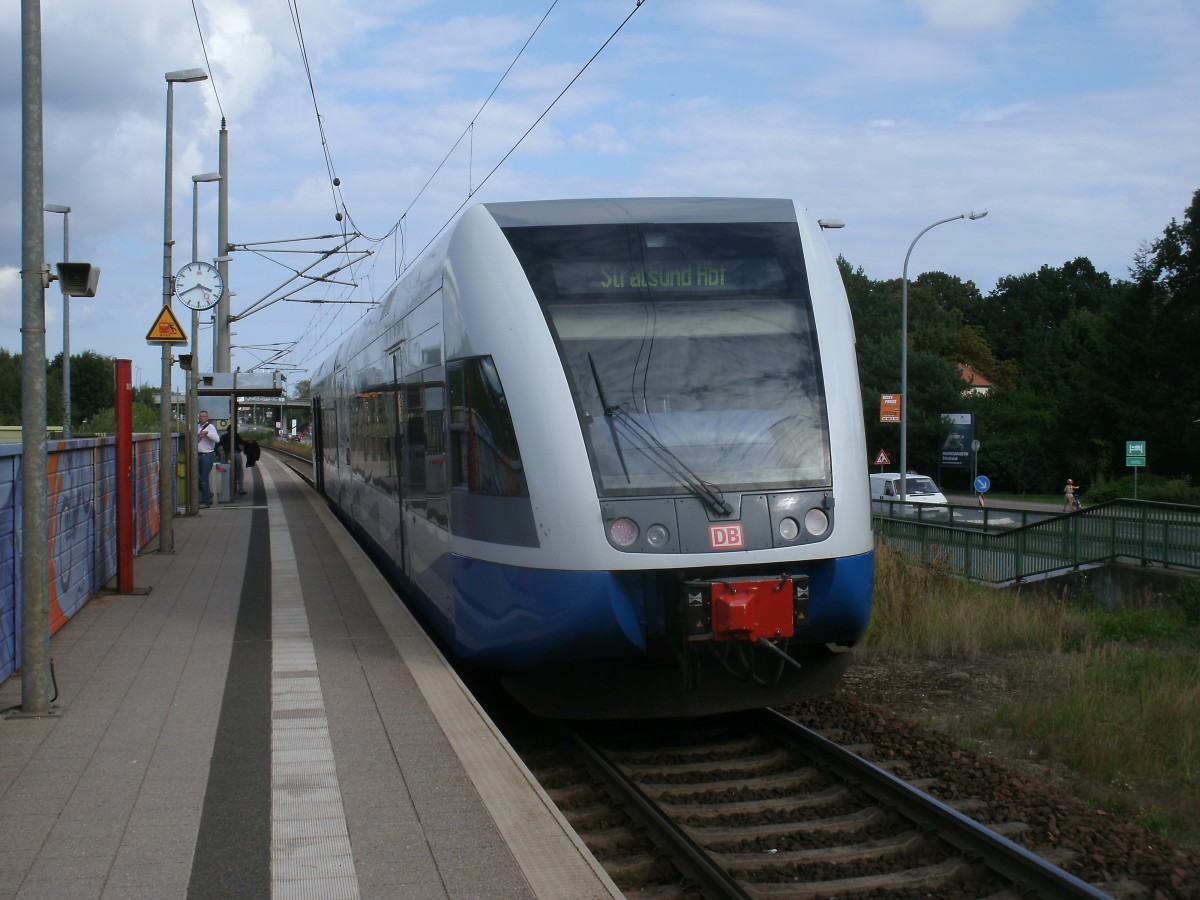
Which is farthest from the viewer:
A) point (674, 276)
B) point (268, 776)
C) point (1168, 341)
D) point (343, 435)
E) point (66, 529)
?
→ point (1168, 341)

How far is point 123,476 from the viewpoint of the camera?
1173 cm

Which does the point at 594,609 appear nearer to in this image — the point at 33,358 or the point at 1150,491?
the point at 33,358

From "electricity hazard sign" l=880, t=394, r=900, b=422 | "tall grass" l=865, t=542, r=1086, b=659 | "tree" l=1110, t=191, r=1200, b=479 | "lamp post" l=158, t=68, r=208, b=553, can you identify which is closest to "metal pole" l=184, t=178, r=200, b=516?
"lamp post" l=158, t=68, r=208, b=553

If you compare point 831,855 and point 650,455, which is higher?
point 650,455

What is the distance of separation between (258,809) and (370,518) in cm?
923

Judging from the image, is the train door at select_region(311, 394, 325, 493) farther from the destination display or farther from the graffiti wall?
the destination display

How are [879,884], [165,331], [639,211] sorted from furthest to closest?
[165,331] → [639,211] → [879,884]

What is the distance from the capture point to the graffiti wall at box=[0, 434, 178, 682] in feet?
25.6

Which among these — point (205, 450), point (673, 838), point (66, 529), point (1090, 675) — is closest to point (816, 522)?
point (673, 838)

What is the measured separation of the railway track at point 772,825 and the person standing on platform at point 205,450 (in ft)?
60.0

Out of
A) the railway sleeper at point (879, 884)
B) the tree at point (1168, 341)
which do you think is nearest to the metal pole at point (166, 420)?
the railway sleeper at point (879, 884)

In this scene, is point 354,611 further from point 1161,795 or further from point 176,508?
point 176,508

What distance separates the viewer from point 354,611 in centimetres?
1081

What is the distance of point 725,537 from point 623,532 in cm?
55
